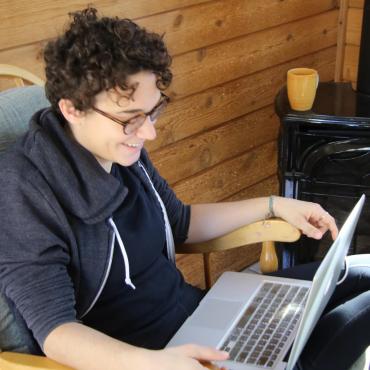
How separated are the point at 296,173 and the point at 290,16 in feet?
2.14

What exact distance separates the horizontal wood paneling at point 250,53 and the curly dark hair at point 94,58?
83cm

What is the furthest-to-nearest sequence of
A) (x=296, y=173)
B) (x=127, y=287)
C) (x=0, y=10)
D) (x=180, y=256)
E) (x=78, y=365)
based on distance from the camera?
(x=180, y=256) → (x=296, y=173) → (x=0, y=10) → (x=127, y=287) → (x=78, y=365)

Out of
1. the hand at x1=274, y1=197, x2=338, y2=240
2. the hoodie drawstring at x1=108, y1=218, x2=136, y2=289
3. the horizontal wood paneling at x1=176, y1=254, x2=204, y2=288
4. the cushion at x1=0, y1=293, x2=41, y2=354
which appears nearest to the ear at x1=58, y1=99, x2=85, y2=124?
the hoodie drawstring at x1=108, y1=218, x2=136, y2=289

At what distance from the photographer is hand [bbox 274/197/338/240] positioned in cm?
146

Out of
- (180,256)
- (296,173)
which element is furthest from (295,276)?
(180,256)

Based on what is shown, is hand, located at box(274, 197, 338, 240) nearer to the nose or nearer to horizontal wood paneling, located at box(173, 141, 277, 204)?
the nose

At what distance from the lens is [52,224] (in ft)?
3.67

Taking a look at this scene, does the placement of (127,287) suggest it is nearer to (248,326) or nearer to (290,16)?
(248,326)

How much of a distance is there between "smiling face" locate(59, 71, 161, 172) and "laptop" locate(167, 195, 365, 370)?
15.5 inches

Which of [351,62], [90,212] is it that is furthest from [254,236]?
[351,62]

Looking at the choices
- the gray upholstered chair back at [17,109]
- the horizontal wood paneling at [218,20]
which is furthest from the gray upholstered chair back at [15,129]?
the horizontal wood paneling at [218,20]

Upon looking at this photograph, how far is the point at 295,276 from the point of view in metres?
1.53

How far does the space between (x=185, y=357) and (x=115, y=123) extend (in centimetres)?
43

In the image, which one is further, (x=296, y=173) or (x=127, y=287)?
(x=296, y=173)
